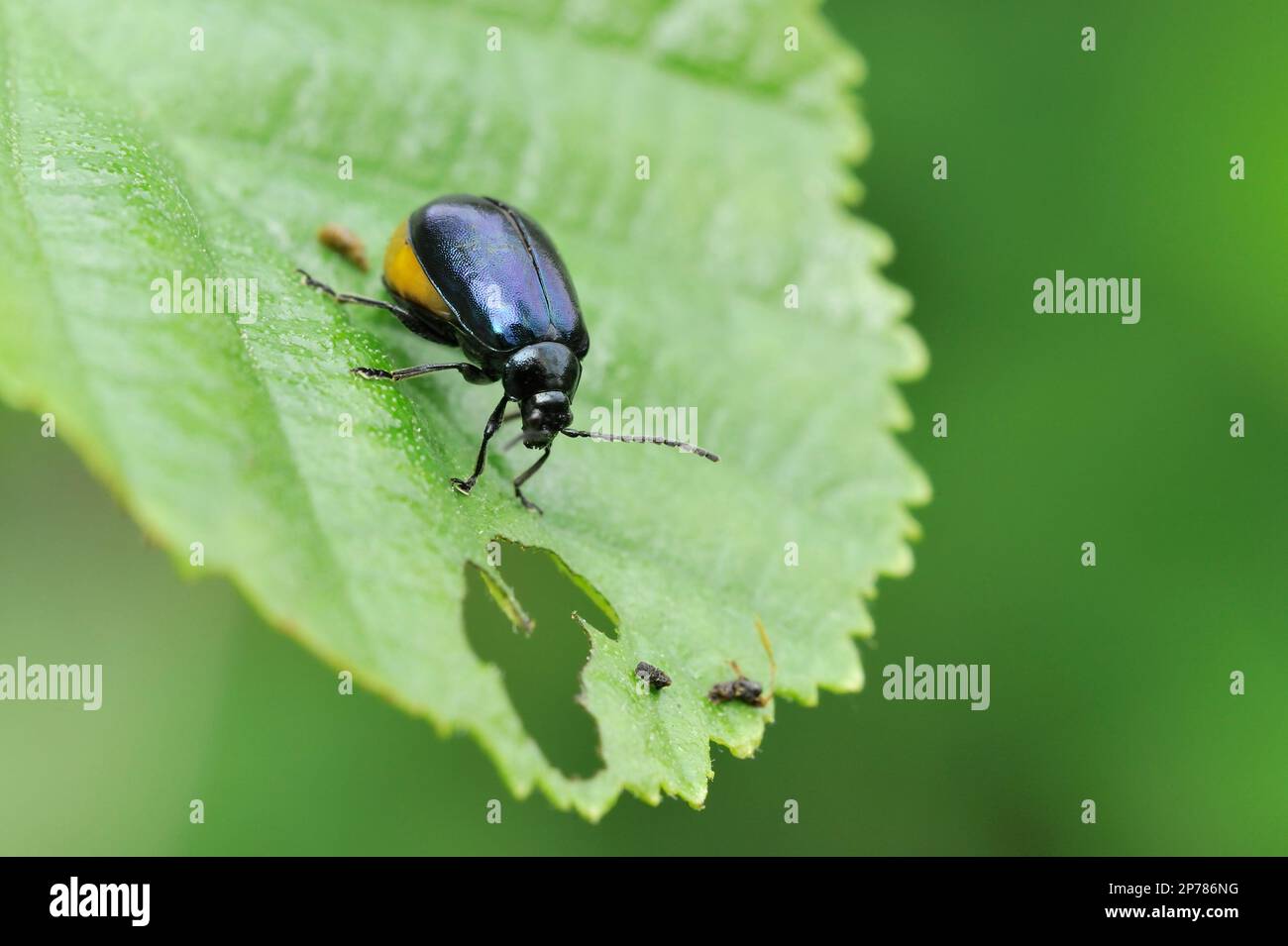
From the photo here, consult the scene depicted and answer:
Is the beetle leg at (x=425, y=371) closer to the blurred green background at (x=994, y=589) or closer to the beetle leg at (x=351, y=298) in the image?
the beetle leg at (x=351, y=298)

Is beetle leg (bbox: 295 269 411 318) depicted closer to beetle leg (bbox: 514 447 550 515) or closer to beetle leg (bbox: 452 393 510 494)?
beetle leg (bbox: 452 393 510 494)

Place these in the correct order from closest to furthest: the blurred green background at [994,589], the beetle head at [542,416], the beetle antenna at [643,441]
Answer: the beetle head at [542,416] < the beetle antenna at [643,441] < the blurred green background at [994,589]

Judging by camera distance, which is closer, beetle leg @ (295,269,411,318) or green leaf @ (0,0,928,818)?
green leaf @ (0,0,928,818)

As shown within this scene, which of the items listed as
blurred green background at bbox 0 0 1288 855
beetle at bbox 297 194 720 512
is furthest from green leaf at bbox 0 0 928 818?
blurred green background at bbox 0 0 1288 855

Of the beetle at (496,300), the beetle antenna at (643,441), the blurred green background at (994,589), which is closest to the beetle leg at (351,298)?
the beetle at (496,300)

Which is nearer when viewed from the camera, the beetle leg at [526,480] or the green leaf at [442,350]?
the green leaf at [442,350]

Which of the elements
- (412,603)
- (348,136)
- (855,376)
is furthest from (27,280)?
(855,376)

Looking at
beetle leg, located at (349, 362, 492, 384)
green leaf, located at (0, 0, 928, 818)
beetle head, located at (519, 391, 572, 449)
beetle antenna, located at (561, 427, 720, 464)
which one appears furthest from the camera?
beetle antenna, located at (561, 427, 720, 464)
